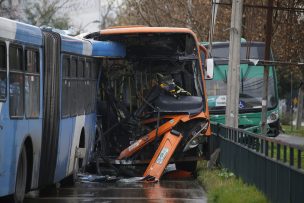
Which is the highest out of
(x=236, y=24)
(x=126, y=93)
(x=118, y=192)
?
(x=236, y=24)

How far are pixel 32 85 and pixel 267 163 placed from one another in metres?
3.61

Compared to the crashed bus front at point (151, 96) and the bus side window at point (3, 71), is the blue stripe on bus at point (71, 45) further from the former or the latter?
the bus side window at point (3, 71)

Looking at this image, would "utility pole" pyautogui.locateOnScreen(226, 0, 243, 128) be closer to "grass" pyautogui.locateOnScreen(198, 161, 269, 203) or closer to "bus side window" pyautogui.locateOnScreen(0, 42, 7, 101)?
"grass" pyautogui.locateOnScreen(198, 161, 269, 203)

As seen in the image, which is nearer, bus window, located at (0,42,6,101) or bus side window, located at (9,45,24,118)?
bus window, located at (0,42,6,101)

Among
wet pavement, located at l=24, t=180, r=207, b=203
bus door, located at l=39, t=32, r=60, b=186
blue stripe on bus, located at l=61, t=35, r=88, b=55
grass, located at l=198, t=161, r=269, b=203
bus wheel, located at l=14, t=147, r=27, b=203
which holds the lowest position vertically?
wet pavement, located at l=24, t=180, r=207, b=203

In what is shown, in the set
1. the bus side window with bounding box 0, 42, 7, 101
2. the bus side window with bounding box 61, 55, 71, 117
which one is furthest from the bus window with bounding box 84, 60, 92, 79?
the bus side window with bounding box 0, 42, 7, 101

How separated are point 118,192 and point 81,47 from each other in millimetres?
2977

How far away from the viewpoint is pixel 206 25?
4391 centimetres

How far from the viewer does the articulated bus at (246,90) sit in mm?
29922

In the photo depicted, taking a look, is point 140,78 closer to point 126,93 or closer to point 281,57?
point 126,93

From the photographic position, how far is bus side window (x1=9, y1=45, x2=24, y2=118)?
13.1m

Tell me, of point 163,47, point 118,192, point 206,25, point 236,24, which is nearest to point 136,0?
point 206,25

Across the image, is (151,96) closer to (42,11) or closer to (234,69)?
(234,69)

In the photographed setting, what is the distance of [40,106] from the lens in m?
14.8
